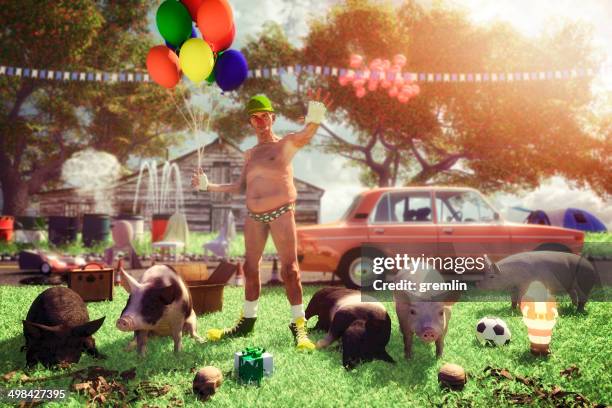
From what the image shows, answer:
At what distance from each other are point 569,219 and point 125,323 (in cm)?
1852

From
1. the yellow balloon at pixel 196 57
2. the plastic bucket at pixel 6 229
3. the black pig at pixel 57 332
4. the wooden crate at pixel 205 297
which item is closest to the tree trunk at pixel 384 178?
the plastic bucket at pixel 6 229

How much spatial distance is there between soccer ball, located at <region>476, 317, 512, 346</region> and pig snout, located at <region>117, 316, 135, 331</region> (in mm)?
3190

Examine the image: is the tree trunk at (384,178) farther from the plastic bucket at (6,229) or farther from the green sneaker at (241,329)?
the green sneaker at (241,329)

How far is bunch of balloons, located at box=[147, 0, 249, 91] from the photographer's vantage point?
548 centimetres

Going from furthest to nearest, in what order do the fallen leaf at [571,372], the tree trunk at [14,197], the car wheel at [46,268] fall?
the tree trunk at [14,197]
the car wheel at [46,268]
the fallen leaf at [571,372]

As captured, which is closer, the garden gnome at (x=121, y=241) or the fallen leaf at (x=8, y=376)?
the fallen leaf at (x=8, y=376)

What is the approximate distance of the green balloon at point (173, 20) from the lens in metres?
5.68

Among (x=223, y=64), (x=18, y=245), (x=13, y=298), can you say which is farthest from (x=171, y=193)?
(x=223, y=64)

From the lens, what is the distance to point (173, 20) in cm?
571

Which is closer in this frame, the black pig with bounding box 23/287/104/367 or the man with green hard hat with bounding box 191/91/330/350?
the black pig with bounding box 23/287/104/367

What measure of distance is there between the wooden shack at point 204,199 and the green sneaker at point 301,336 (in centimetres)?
1923

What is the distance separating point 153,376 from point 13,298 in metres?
4.39

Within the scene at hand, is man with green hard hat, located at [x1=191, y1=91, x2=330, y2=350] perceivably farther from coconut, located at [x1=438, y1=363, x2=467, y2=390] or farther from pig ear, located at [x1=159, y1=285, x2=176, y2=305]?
coconut, located at [x1=438, y1=363, x2=467, y2=390]

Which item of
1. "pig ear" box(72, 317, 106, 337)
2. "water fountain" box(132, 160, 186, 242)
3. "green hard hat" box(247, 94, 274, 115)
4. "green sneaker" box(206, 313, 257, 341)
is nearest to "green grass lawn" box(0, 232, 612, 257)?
"water fountain" box(132, 160, 186, 242)
